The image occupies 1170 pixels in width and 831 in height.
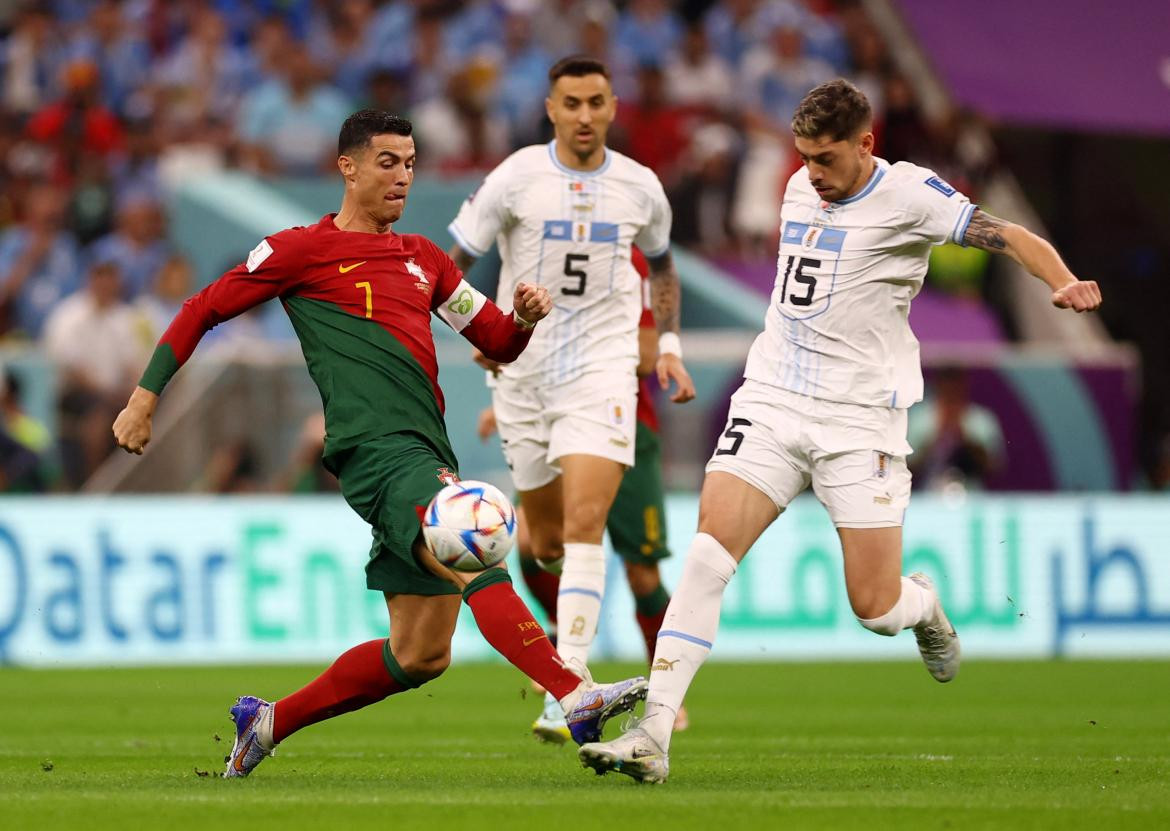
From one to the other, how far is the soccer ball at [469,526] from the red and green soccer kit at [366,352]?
0.61ft

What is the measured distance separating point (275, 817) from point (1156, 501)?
10273 mm

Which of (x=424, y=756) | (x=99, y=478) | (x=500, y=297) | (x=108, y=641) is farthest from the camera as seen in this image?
(x=99, y=478)

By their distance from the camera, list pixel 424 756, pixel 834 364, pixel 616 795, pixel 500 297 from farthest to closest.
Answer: pixel 500 297 → pixel 424 756 → pixel 834 364 → pixel 616 795

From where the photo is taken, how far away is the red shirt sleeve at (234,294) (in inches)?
274

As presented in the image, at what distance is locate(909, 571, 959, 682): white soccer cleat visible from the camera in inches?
311

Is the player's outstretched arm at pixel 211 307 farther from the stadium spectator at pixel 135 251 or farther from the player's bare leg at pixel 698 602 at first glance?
the stadium spectator at pixel 135 251

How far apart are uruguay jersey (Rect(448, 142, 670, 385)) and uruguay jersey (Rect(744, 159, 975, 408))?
1732 mm

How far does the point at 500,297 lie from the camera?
9477 millimetres

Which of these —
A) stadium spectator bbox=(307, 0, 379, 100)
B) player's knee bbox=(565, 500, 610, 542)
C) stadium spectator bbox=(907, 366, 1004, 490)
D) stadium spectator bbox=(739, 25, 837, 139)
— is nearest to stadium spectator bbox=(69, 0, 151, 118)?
stadium spectator bbox=(307, 0, 379, 100)

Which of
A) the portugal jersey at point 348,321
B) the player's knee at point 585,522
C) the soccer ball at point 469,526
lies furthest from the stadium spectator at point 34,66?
the soccer ball at point 469,526

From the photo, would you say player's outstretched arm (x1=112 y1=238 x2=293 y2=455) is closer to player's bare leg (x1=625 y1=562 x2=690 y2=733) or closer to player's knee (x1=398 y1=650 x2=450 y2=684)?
player's knee (x1=398 y1=650 x2=450 y2=684)

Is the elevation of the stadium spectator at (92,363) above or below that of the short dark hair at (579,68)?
below

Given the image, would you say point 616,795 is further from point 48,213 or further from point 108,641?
point 48,213

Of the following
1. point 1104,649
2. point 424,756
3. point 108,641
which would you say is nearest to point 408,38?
point 108,641
